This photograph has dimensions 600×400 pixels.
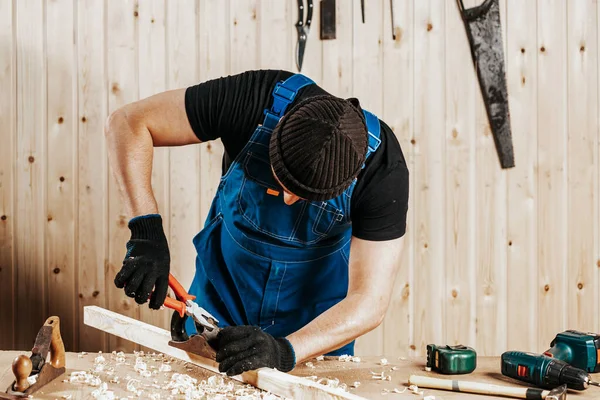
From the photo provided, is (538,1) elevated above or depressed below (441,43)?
above

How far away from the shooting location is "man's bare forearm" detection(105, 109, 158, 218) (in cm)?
158

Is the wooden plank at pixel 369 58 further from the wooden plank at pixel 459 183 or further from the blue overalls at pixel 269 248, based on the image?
the blue overalls at pixel 269 248

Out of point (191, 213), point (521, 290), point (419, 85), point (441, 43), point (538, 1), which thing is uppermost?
point (538, 1)

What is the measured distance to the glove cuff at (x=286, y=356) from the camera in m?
1.32

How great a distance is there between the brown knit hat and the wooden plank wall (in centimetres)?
127

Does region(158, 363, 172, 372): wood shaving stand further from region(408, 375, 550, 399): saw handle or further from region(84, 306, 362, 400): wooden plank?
region(408, 375, 550, 399): saw handle

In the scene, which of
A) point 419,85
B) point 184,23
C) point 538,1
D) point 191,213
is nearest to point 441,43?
point 419,85

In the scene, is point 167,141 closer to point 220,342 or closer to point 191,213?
point 220,342

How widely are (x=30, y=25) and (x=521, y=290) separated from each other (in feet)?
7.67

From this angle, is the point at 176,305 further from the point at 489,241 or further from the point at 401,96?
the point at 489,241

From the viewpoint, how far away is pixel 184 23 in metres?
2.45

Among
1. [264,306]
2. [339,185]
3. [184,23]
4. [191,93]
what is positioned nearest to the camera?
[339,185]

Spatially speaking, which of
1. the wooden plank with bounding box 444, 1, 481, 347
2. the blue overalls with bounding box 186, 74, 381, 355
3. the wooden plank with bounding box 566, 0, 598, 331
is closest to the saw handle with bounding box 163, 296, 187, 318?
the blue overalls with bounding box 186, 74, 381, 355

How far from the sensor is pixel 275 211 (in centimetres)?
→ 158
